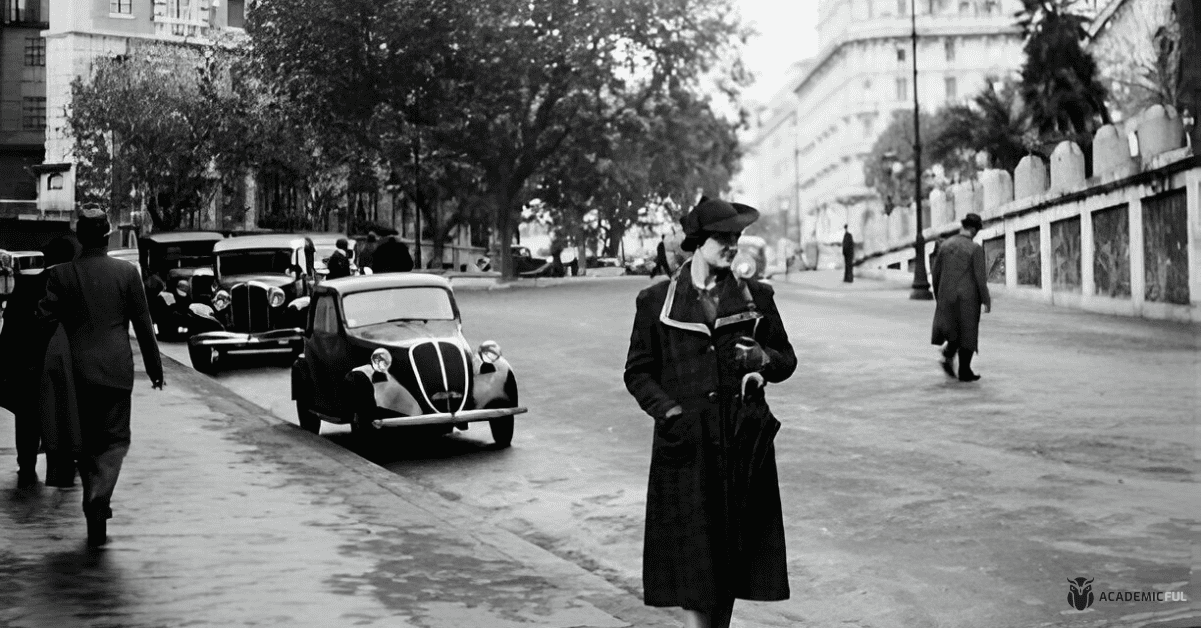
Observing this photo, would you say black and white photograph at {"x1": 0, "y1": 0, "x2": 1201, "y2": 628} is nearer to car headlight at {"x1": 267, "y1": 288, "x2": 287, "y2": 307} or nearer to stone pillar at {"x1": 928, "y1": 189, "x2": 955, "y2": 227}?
car headlight at {"x1": 267, "y1": 288, "x2": 287, "y2": 307}

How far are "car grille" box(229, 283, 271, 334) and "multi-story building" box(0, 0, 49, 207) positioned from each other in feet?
35.4

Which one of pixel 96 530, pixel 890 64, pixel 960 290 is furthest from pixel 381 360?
pixel 890 64

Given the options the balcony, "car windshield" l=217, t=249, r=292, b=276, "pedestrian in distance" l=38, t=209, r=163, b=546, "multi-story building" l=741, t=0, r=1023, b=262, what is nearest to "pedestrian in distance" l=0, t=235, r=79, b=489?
"pedestrian in distance" l=38, t=209, r=163, b=546

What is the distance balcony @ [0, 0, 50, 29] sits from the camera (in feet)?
110

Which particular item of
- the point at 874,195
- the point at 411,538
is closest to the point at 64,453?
the point at 411,538

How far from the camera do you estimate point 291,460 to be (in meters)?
13.2

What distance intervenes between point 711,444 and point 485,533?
13.1ft

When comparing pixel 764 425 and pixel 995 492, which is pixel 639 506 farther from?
pixel 764 425

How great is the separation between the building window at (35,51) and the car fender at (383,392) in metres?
22.1

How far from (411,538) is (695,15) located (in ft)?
135

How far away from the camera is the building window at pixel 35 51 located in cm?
3391

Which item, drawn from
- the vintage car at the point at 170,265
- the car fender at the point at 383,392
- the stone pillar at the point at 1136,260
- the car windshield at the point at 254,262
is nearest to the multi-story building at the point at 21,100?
the vintage car at the point at 170,265

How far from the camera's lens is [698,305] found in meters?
6.35

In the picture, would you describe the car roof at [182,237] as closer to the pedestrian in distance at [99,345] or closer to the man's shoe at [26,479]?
the man's shoe at [26,479]
